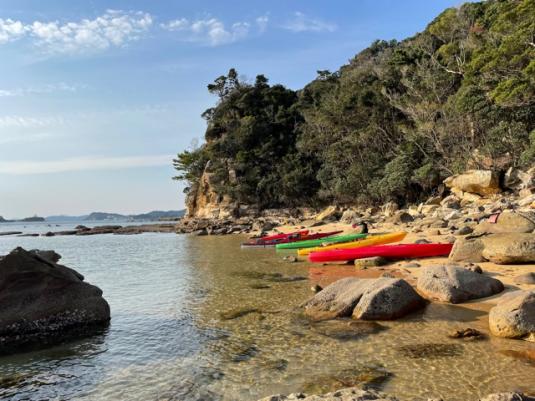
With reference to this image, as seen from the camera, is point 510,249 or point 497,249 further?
point 497,249

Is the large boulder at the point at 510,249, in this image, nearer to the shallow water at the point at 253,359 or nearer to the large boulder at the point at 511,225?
the large boulder at the point at 511,225

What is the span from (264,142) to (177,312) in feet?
153

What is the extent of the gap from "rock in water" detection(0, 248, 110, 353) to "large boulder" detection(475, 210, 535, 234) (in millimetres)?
11330

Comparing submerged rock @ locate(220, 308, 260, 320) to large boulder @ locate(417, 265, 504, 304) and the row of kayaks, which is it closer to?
large boulder @ locate(417, 265, 504, 304)

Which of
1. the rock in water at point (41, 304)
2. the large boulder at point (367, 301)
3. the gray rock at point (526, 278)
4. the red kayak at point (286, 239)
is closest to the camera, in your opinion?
the large boulder at point (367, 301)

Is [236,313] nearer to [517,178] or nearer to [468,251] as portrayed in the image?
[468,251]

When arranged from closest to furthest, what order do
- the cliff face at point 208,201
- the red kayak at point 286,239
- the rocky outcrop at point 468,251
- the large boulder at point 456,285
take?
the large boulder at point 456,285, the rocky outcrop at point 468,251, the red kayak at point 286,239, the cliff face at point 208,201

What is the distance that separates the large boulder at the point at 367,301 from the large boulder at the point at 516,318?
64.4 inches

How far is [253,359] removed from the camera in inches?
249

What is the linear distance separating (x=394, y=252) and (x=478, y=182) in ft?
50.4

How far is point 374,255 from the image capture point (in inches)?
550

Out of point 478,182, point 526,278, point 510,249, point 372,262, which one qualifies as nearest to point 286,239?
point 372,262

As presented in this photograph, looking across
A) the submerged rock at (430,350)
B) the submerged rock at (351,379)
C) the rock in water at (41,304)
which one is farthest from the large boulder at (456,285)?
the rock in water at (41,304)

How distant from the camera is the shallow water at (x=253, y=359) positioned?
17.1ft
